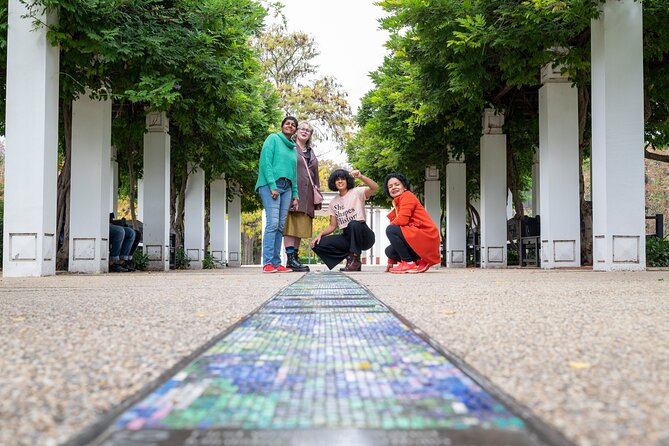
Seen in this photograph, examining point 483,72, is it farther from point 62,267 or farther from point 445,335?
point 445,335

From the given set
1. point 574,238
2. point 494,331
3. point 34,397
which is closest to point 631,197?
point 574,238

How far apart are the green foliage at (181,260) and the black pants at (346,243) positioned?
6.79m

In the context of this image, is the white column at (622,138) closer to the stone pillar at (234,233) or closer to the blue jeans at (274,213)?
the blue jeans at (274,213)

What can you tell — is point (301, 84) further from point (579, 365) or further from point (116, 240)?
point (579, 365)

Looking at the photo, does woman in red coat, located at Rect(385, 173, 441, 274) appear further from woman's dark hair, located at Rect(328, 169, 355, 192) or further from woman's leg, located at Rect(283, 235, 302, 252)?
woman's leg, located at Rect(283, 235, 302, 252)

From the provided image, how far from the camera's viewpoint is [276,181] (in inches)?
353

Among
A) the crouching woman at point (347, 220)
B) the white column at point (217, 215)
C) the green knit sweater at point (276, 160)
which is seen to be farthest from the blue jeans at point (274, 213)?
the white column at point (217, 215)

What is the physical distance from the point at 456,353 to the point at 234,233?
2254cm

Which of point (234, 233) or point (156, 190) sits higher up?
point (156, 190)

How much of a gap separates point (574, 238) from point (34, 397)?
10.8 meters

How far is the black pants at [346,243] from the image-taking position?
9758 millimetres

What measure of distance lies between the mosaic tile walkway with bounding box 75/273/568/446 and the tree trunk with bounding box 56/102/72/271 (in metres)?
9.55

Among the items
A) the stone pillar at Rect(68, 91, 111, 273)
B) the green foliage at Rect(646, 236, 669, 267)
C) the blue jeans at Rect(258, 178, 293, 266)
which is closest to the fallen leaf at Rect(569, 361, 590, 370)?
the blue jeans at Rect(258, 178, 293, 266)

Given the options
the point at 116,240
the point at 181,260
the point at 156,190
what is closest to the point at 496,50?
the point at 116,240
